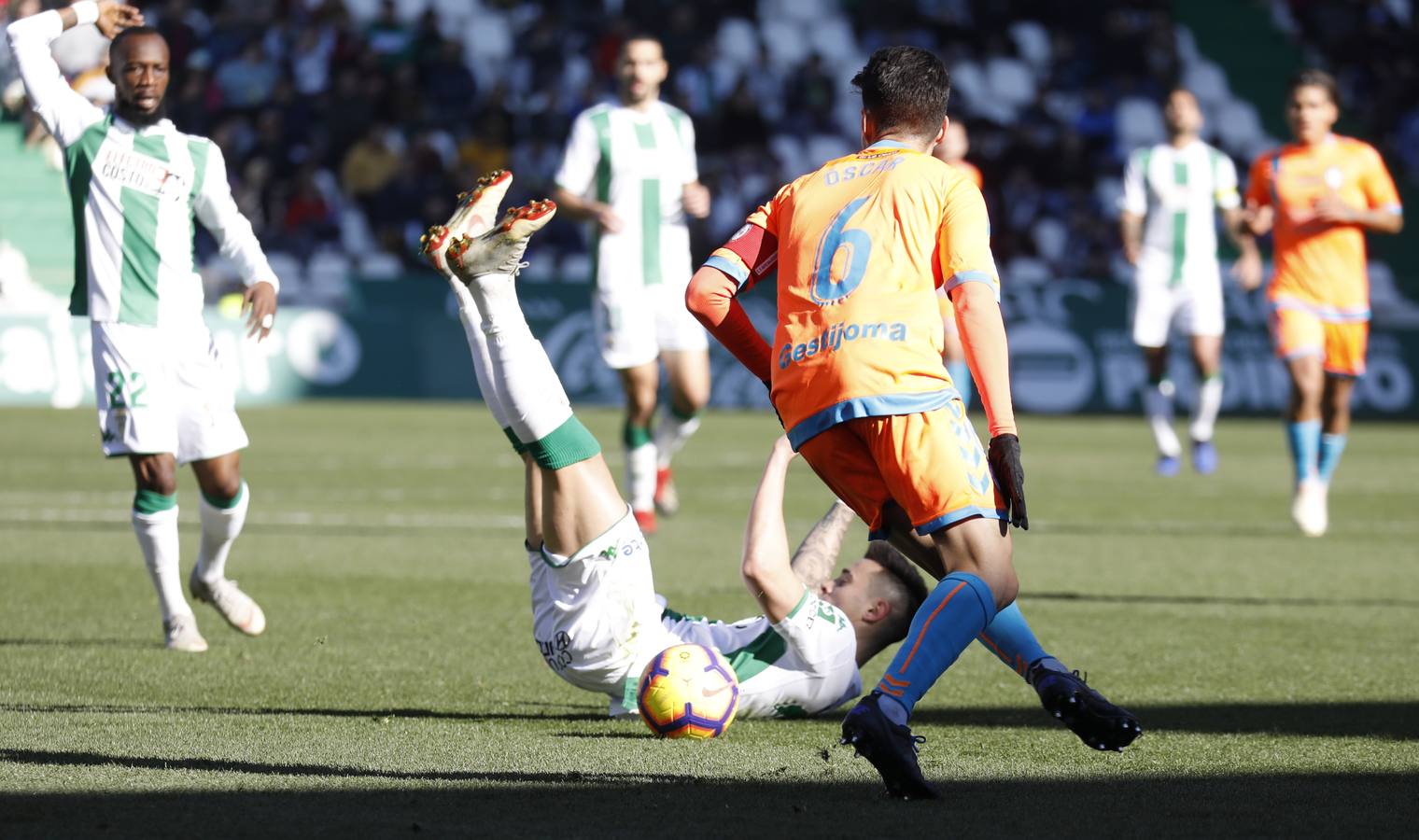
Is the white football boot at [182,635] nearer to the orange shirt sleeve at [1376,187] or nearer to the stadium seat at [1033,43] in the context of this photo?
the orange shirt sleeve at [1376,187]

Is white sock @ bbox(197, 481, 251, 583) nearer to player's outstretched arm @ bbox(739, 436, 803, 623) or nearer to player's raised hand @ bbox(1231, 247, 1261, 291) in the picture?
player's outstretched arm @ bbox(739, 436, 803, 623)

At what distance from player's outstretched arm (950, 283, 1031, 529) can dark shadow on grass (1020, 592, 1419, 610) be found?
12.9 ft

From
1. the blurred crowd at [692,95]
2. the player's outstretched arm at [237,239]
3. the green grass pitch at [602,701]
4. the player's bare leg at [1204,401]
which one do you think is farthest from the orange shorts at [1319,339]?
the blurred crowd at [692,95]

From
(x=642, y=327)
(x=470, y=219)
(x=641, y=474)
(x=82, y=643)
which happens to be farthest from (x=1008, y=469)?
(x=642, y=327)

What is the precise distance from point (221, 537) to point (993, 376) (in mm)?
3575

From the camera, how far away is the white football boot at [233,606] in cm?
691

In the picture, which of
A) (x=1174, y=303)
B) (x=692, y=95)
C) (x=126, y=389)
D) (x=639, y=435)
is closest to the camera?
(x=126, y=389)

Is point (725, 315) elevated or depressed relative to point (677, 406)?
elevated

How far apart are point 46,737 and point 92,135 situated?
2468mm

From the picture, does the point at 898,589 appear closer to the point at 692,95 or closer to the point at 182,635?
the point at 182,635

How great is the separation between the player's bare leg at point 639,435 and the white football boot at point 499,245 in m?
5.84

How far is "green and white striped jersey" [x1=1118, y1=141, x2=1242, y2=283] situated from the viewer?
15430 mm

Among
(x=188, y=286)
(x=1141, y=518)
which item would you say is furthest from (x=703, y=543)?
(x=188, y=286)

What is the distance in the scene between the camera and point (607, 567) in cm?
520
